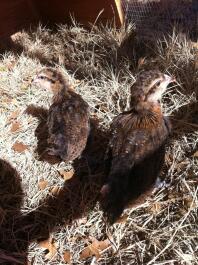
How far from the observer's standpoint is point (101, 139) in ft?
15.3

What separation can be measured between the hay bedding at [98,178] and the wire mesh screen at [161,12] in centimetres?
29

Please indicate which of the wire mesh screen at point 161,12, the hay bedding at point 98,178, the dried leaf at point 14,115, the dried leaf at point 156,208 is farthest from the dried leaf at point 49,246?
the wire mesh screen at point 161,12

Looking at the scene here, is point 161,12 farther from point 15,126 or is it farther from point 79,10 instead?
point 15,126

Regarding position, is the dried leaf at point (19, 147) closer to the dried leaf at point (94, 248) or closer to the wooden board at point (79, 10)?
the dried leaf at point (94, 248)

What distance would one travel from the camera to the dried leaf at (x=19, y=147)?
486 centimetres

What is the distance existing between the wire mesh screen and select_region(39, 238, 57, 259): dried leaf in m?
3.37

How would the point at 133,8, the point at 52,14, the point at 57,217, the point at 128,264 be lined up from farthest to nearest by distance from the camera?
the point at 52,14, the point at 133,8, the point at 57,217, the point at 128,264

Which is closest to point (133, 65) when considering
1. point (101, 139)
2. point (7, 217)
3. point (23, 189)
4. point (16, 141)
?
point (101, 139)

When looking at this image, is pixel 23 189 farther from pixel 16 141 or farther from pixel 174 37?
pixel 174 37

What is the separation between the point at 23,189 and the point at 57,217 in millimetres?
598

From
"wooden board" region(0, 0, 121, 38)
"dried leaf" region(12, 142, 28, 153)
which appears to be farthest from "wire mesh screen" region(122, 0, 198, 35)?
"dried leaf" region(12, 142, 28, 153)

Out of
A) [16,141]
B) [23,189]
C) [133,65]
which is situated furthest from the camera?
[133,65]

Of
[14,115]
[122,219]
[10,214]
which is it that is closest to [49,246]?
[10,214]

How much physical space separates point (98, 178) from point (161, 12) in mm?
2729
